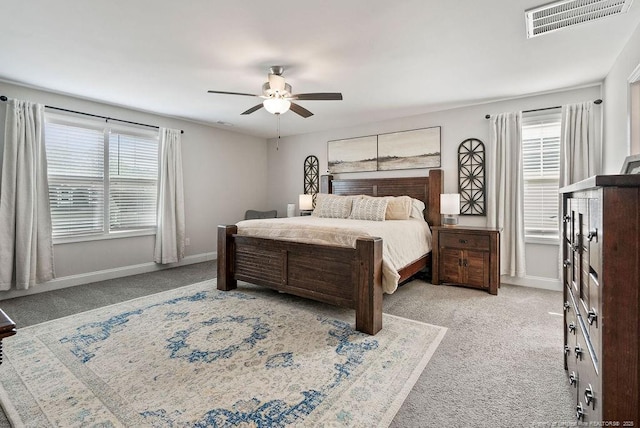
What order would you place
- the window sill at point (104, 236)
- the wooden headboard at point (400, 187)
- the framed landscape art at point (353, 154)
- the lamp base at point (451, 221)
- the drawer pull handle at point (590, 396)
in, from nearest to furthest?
the drawer pull handle at point (590, 396) < the window sill at point (104, 236) < the lamp base at point (451, 221) < the wooden headboard at point (400, 187) < the framed landscape art at point (353, 154)

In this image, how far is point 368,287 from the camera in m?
2.45

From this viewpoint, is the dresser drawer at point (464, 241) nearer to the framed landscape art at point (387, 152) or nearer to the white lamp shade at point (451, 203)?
the white lamp shade at point (451, 203)

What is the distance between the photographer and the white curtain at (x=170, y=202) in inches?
182

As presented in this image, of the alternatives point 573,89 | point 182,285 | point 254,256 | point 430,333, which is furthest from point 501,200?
point 182,285

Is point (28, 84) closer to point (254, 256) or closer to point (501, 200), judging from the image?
point (254, 256)

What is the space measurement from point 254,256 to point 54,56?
267 cm

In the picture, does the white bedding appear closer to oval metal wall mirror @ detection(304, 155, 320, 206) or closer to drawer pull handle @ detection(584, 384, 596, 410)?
drawer pull handle @ detection(584, 384, 596, 410)

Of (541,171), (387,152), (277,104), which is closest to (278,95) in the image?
(277,104)

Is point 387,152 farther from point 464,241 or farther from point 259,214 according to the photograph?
point 259,214

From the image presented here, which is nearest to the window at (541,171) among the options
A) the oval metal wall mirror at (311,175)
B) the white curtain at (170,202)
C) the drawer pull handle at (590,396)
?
the drawer pull handle at (590,396)

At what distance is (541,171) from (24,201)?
20.5ft

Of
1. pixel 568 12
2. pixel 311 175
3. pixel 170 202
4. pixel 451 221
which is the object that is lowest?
pixel 451 221

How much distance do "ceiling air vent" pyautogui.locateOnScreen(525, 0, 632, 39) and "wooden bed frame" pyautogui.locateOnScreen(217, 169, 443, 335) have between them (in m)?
1.99

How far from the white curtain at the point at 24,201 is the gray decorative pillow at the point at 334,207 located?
3.46m
